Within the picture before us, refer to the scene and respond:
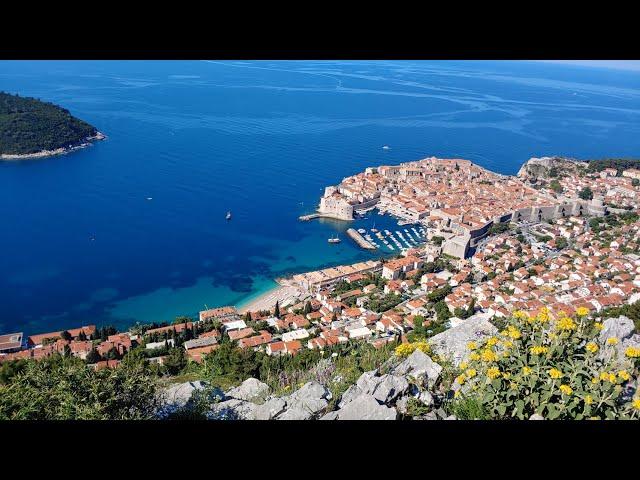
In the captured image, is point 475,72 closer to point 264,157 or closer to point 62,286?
point 264,157

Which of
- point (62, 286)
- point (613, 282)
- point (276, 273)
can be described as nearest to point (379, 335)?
point (276, 273)

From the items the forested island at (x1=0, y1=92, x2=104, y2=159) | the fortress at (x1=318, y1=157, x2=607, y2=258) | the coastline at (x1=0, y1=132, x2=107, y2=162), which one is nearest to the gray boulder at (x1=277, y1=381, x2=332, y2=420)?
the fortress at (x1=318, y1=157, x2=607, y2=258)

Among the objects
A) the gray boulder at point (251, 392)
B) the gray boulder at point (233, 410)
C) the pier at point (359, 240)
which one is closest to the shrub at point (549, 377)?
the gray boulder at point (233, 410)

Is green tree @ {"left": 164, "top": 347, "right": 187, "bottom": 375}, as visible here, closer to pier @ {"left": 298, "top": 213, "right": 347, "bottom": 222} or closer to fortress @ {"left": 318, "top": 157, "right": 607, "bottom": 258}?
fortress @ {"left": 318, "top": 157, "right": 607, "bottom": 258}

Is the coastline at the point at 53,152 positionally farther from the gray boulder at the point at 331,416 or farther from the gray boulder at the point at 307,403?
the gray boulder at the point at 331,416

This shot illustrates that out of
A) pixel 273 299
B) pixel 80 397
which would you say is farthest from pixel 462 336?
pixel 273 299
